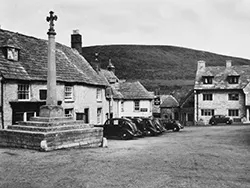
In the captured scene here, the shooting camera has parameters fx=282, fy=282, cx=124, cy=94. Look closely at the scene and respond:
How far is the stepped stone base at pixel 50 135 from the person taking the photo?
13500mm

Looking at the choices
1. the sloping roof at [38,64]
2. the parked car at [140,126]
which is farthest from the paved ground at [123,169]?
the parked car at [140,126]

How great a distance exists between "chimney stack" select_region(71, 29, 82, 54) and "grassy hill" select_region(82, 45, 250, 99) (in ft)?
126

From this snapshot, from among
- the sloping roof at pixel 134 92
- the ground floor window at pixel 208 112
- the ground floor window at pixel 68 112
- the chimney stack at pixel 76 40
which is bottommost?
the ground floor window at pixel 208 112

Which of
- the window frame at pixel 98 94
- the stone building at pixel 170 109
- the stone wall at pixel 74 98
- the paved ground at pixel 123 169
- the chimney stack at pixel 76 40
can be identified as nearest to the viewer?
the paved ground at pixel 123 169

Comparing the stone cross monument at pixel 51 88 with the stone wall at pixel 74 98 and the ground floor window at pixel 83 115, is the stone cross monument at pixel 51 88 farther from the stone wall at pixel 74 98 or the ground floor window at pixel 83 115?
the ground floor window at pixel 83 115

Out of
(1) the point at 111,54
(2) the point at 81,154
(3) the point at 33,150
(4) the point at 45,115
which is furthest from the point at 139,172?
(1) the point at 111,54

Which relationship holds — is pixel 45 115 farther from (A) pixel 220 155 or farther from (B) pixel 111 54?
(B) pixel 111 54

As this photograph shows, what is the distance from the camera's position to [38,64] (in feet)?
83.4

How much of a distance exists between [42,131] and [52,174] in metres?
5.02

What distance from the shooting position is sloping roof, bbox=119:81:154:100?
45.1 metres

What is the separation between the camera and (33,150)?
44.4 feet

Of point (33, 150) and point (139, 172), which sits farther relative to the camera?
point (33, 150)

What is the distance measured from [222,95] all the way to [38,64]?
31.6 metres

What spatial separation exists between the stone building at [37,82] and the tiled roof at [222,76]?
1996cm
